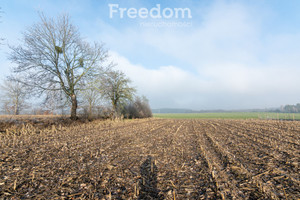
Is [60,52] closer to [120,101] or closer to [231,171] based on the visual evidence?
[120,101]

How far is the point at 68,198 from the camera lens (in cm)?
337

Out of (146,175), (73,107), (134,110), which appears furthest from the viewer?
(134,110)

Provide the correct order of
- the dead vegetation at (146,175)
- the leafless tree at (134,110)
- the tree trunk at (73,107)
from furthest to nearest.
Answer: the leafless tree at (134,110), the tree trunk at (73,107), the dead vegetation at (146,175)

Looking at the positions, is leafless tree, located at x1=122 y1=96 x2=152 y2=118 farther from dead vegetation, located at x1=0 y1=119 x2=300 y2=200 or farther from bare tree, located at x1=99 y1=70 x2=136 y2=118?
dead vegetation, located at x1=0 y1=119 x2=300 y2=200

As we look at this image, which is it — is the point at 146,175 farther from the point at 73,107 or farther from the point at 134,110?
the point at 134,110

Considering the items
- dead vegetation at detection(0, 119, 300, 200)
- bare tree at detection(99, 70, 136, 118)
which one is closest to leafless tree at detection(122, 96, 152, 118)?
bare tree at detection(99, 70, 136, 118)

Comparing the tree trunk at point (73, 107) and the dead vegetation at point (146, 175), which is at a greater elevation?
the tree trunk at point (73, 107)

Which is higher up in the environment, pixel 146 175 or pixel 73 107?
pixel 73 107

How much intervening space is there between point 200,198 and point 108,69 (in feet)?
65.6

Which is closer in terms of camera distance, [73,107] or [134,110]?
[73,107]

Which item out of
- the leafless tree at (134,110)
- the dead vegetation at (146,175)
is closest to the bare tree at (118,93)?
the leafless tree at (134,110)

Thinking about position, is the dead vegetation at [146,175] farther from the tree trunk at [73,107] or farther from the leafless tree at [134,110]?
the leafless tree at [134,110]

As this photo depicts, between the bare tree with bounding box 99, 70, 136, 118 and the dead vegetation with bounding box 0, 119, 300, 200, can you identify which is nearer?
the dead vegetation with bounding box 0, 119, 300, 200

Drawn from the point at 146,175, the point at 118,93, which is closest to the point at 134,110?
the point at 118,93
